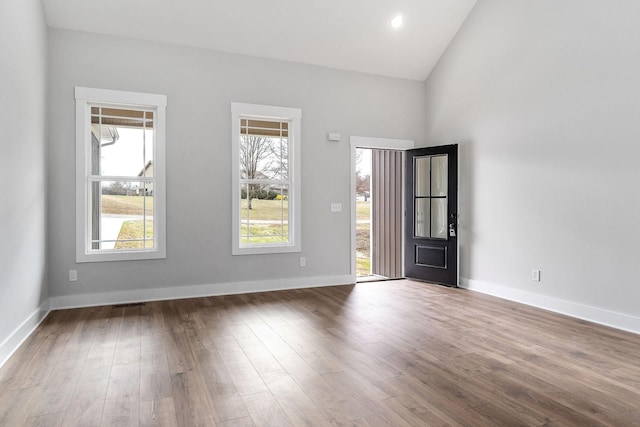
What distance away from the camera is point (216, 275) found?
511 cm

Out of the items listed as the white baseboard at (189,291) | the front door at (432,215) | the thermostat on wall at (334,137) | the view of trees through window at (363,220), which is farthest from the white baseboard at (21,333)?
the view of trees through window at (363,220)

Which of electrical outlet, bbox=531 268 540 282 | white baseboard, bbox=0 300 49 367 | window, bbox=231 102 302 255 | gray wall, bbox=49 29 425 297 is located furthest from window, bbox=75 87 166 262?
electrical outlet, bbox=531 268 540 282

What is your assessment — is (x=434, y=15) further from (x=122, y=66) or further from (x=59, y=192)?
(x=59, y=192)

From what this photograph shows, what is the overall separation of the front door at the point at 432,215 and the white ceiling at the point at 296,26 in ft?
4.81

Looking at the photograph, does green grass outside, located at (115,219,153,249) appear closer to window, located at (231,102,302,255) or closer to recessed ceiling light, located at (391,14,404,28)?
window, located at (231,102,302,255)

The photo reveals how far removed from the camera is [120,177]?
4754 mm

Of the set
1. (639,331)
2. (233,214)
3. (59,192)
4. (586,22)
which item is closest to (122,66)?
(59,192)

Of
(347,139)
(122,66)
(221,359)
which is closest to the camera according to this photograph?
(221,359)

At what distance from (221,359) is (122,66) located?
11.8 feet

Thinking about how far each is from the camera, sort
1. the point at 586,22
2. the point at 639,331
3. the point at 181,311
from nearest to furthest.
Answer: the point at 639,331
the point at 586,22
the point at 181,311

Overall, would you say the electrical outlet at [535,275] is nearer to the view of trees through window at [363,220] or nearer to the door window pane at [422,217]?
the door window pane at [422,217]

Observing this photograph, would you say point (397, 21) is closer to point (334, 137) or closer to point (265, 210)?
point (334, 137)

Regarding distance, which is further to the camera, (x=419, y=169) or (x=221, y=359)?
(x=419, y=169)

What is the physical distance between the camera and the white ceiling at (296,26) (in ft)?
14.6
